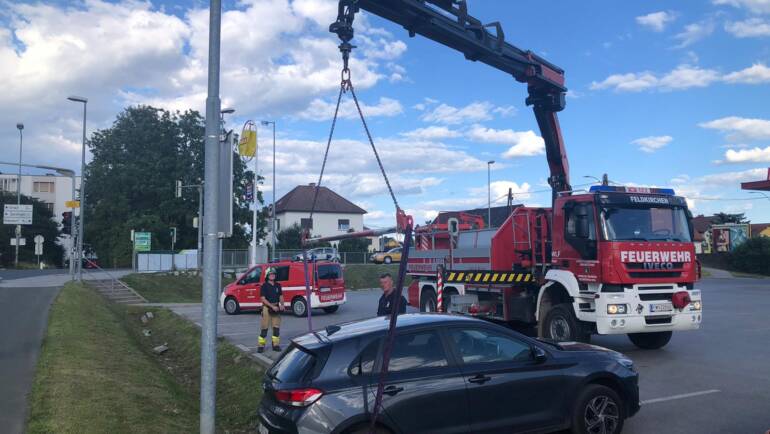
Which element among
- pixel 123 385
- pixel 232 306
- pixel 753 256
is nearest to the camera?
pixel 123 385

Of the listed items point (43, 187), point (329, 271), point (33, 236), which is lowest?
point (329, 271)

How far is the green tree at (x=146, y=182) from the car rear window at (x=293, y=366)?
48084mm

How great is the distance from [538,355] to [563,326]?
19.3 feet

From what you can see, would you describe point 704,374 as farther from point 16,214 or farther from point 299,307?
point 16,214

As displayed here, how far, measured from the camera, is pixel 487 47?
13.5 m

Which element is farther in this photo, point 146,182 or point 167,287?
point 146,182

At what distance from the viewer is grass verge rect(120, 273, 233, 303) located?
3156 cm

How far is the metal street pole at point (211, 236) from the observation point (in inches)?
240

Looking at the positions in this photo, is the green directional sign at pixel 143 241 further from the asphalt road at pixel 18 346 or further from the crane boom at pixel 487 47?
the crane boom at pixel 487 47

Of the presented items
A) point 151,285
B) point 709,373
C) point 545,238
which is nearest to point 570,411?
point 709,373

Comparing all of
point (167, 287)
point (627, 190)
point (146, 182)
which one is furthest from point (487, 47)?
point (146, 182)

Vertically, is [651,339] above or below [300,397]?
below

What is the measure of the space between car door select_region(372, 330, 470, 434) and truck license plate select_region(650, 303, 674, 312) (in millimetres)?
6559

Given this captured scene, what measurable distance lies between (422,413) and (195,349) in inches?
379
